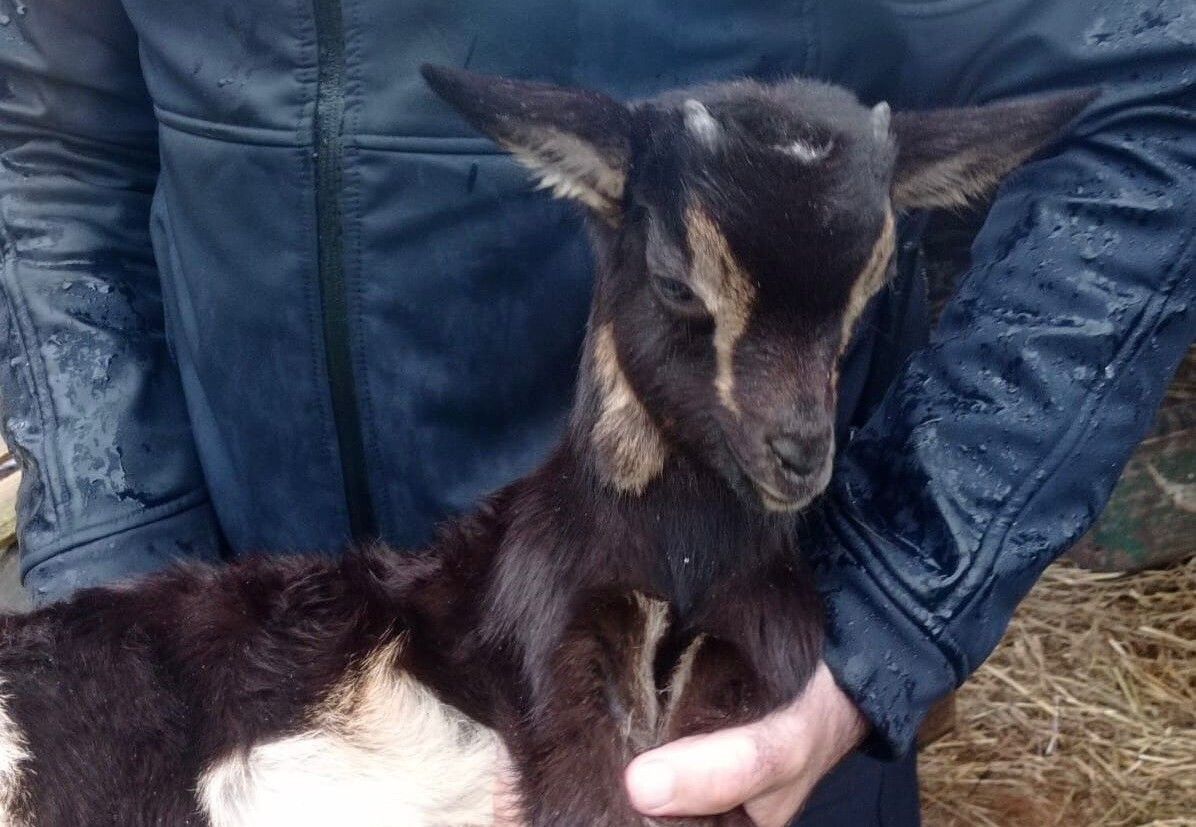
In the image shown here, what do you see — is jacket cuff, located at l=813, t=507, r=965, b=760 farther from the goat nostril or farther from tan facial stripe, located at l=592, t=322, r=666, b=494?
tan facial stripe, located at l=592, t=322, r=666, b=494

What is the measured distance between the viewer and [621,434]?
5.49 feet

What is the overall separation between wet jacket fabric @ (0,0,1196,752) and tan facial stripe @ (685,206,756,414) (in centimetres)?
32

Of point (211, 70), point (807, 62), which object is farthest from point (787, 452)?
point (211, 70)

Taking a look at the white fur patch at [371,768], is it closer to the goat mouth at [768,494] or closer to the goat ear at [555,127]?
the goat mouth at [768,494]

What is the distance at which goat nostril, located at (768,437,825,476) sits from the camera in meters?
1.45

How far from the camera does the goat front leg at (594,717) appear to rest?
5.15 feet

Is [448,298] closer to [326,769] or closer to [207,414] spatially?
[207,414]

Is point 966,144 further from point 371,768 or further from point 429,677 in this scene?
point 371,768

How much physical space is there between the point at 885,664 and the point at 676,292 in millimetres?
565

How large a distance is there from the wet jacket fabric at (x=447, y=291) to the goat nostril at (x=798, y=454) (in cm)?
20

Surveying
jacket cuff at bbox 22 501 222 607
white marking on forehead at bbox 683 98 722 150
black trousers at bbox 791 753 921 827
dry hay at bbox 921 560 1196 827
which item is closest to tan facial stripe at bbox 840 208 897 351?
white marking on forehead at bbox 683 98 722 150

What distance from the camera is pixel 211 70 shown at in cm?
186

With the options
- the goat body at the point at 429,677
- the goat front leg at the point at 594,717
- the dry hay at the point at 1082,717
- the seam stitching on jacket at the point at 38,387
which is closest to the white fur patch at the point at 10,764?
the goat body at the point at 429,677

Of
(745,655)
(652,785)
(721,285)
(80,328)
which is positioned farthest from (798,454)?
(80,328)
